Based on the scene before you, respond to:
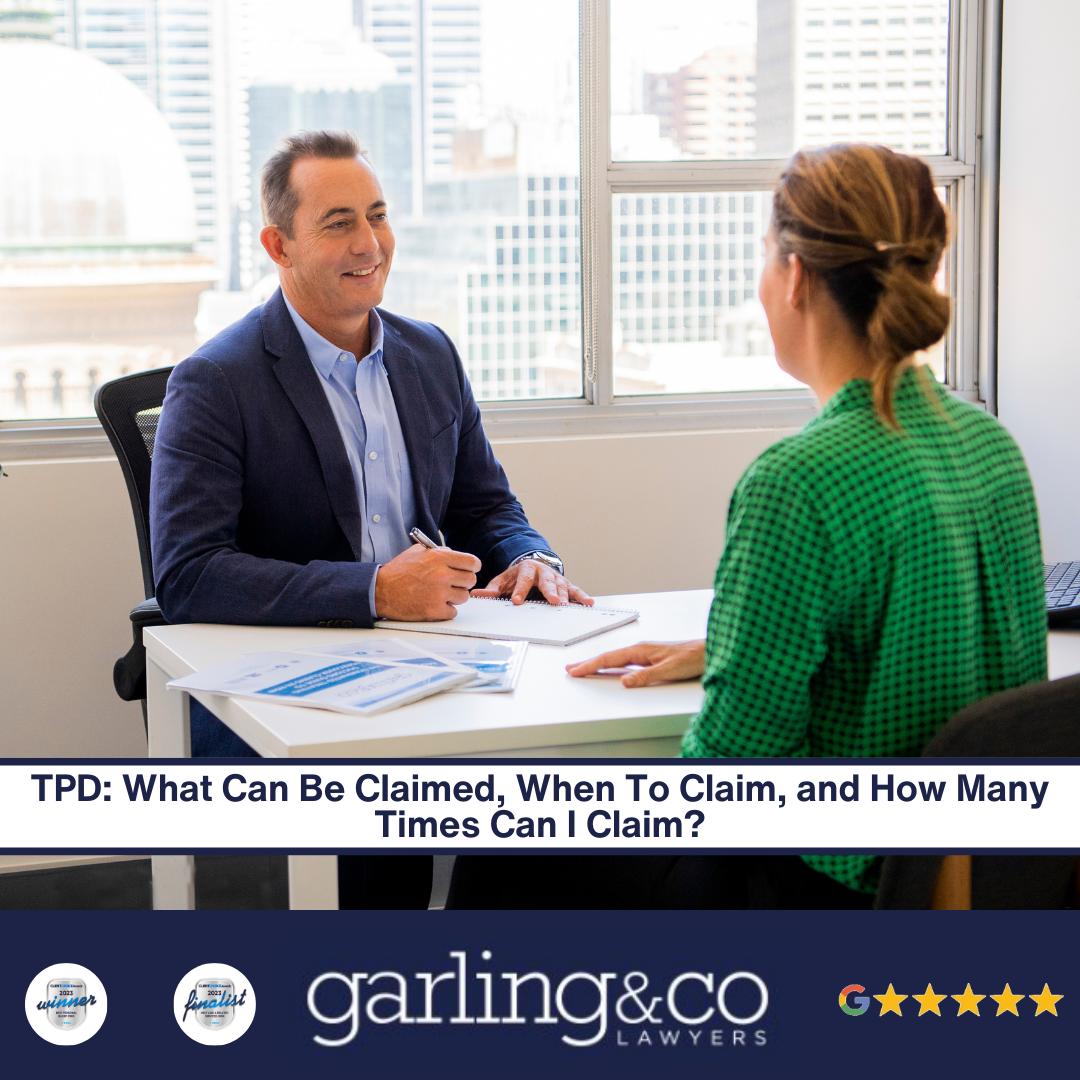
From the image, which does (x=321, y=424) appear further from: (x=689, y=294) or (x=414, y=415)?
(x=689, y=294)

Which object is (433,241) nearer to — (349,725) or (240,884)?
(240,884)

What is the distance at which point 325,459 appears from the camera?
6.72 feet

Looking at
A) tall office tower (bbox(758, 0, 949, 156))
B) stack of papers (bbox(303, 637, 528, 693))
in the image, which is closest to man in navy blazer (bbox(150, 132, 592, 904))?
stack of papers (bbox(303, 637, 528, 693))

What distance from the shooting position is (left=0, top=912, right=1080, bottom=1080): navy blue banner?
1.18 meters

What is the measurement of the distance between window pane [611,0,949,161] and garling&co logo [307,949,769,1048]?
8.42 ft

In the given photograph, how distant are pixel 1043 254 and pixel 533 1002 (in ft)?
9.08

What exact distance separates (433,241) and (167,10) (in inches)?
32.3

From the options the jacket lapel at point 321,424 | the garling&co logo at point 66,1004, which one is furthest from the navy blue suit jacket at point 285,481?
the garling&co logo at point 66,1004

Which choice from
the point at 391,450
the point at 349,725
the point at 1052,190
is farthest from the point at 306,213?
the point at 1052,190

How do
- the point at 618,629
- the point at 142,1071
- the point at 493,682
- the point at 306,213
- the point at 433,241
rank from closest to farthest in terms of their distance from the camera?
the point at 142,1071 → the point at 493,682 → the point at 618,629 → the point at 306,213 → the point at 433,241

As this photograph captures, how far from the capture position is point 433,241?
3250 mm

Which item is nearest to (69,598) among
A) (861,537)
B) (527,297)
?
(527,297)

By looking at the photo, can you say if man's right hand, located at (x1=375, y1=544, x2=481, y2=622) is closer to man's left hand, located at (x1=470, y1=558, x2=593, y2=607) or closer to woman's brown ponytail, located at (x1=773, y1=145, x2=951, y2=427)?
man's left hand, located at (x1=470, y1=558, x2=593, y2=607)

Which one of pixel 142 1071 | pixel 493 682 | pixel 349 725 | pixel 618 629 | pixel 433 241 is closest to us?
pixel 142 1071
